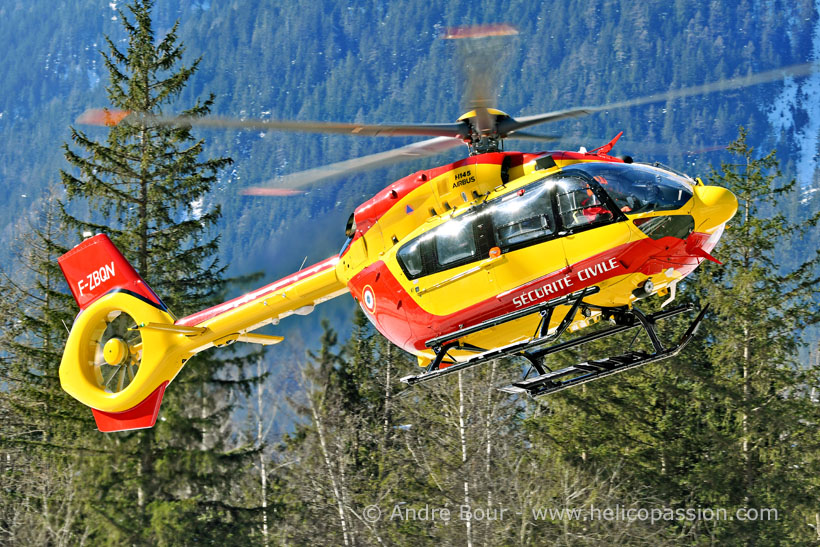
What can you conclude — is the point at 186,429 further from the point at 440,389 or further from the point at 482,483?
the point at 482,483

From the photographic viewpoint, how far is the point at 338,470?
74.6 feet

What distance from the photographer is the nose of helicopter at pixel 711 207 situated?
42.7 feet

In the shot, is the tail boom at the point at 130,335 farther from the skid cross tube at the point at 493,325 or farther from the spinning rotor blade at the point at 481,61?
the spinning rotor blade at the point at 481,61

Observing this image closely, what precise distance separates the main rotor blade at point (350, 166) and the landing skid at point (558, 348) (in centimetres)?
247

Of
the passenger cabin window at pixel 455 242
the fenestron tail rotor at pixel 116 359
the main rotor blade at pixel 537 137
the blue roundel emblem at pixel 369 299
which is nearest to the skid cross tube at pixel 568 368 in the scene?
the passenger cabin window at pixel 455 242

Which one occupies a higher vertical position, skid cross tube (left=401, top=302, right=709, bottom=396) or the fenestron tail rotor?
the fenestron tail rotor

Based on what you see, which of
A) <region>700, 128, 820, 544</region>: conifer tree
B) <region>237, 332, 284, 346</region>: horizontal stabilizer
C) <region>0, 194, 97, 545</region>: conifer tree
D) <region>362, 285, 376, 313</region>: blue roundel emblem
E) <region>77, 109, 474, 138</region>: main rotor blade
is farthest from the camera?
<region>700, 128, 820, 544</region>: conifer tree

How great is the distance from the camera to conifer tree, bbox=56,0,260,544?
80.6ft

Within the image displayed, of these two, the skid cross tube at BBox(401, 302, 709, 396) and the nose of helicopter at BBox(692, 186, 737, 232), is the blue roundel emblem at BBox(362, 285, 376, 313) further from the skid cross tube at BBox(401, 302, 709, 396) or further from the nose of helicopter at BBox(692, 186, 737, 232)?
the nose of helicopter at BBox(692, 186, 737, 232)

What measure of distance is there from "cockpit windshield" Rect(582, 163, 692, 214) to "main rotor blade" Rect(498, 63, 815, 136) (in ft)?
2.60

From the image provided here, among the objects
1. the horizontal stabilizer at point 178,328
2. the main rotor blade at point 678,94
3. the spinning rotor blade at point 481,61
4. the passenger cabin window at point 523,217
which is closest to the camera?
the spinning rotor blade at point 481,61

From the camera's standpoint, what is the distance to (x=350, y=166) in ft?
44.7

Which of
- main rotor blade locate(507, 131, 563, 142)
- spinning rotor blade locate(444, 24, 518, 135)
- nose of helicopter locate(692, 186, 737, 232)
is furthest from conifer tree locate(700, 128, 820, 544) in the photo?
spinning rotor blade locate(444, 24, 518, 135)

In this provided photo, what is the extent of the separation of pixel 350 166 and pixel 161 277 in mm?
13305
